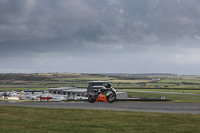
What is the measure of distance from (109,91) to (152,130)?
9538 millimetres

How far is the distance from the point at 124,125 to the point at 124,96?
2435 inches

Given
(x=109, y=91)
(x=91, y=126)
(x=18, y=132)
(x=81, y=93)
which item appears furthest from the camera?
(x=81, y=93)

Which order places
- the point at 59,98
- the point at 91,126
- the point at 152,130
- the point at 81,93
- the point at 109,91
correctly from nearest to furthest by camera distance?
the point at 152,130 → the point at 91,126 → the point at 109,91 → the point at 59,98 → the point at 81,93

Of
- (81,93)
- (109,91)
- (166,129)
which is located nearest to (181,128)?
(166,129)

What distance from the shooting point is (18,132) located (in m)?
18.2

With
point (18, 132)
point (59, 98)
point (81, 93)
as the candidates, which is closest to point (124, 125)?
point (18, 132)

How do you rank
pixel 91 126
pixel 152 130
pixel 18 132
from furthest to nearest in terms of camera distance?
pixel 91 126, pixel 152 130, pixel 18 132

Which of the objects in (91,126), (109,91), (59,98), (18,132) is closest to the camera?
(18,132)

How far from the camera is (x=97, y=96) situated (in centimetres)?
2988

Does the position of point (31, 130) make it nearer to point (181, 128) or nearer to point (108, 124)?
point (108, 124)

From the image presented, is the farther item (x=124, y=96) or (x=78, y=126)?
(x=124, y=96)

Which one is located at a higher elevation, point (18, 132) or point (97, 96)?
point (97, 96)

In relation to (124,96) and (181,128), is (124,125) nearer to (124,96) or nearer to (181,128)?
(181,128)

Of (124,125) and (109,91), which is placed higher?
(109,91)
